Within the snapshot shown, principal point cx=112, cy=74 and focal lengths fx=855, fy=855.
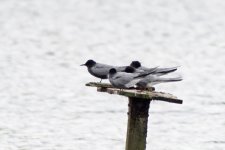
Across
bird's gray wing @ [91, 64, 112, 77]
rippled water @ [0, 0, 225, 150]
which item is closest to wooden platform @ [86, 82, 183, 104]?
bird's gray wing @ [91, 64, 112, 77]

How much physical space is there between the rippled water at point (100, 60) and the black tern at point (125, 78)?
13.4ft

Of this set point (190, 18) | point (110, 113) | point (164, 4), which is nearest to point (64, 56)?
point (110, 113)

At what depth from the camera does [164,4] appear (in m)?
41.9

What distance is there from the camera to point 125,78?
11852 millimetres

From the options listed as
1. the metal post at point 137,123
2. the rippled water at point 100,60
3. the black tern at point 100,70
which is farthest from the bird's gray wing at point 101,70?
the rippled water at point 100,60

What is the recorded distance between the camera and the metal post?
38.5 ft

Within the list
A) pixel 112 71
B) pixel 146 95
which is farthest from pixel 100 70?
pixel 146 95

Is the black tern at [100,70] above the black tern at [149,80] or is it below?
above

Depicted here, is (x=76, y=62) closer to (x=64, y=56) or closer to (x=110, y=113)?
(x=64, y=56)

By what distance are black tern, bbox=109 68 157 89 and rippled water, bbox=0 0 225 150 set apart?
4070mm

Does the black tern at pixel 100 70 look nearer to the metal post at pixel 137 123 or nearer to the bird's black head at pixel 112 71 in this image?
the bird's black head at pixel 112 71

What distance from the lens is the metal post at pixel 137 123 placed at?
38.5ft

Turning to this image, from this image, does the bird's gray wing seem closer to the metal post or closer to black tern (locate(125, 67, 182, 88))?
black tern (locate(125, 67, 182, 88))

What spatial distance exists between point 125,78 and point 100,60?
585 inches
